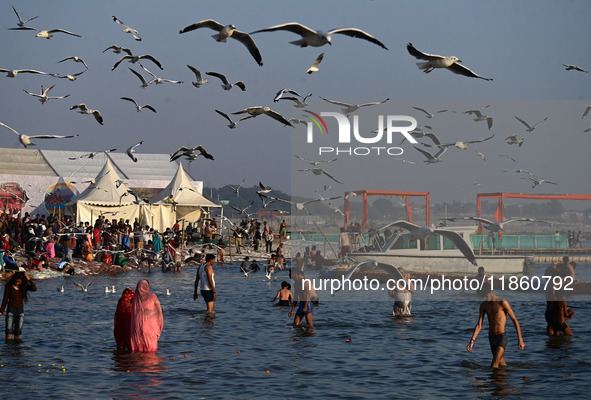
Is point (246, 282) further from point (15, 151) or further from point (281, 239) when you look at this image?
point (15, 151)

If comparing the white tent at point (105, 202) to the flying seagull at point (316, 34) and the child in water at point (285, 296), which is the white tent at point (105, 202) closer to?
the child in water at point (285, 296)

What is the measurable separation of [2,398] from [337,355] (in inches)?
254

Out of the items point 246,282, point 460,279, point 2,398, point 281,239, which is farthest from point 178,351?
point 281,239

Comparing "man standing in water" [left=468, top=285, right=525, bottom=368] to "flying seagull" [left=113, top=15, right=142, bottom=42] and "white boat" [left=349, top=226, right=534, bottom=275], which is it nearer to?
"flying seagull" [left=113, top=15, right=142, bottom=42]

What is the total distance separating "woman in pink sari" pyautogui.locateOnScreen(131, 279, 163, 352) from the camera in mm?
12945

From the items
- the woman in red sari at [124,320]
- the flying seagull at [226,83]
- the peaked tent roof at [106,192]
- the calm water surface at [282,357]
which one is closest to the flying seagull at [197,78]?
the flying seagull at [226,83]

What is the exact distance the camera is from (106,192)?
3984 cm

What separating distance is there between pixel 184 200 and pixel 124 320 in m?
30.0

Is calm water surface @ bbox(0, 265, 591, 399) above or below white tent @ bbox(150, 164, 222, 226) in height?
below

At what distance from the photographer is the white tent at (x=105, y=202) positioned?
37.3 meters

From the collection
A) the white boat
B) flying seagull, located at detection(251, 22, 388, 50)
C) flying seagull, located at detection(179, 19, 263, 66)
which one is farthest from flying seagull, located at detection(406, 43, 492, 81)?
the white boat

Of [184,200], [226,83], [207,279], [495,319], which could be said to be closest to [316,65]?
A: [226,83]

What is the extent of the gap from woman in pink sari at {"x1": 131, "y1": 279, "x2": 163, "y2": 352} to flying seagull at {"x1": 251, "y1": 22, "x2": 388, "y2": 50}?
5.47 m

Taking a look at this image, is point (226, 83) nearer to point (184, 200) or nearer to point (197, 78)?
point (197, 78)
